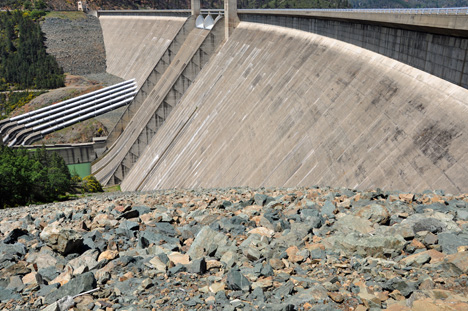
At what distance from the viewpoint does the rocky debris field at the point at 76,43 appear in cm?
7975

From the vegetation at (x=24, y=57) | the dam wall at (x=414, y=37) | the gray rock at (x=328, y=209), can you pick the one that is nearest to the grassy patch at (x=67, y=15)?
the vegetation at (x=24, y=57)

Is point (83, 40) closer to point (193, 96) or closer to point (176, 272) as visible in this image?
point (193, 96)

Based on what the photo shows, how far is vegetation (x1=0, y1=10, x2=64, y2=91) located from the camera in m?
72.6

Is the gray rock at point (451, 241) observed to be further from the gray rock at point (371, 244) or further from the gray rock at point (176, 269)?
the gray rock at point (176, 269)

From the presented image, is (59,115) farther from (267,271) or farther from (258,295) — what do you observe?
(258,295)

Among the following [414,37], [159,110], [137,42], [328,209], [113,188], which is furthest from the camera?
[137,42]

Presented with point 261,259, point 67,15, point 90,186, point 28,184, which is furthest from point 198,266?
point 67,15

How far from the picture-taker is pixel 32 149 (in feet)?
165

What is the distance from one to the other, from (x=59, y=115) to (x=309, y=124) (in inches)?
1713

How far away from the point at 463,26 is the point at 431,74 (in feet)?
8.40

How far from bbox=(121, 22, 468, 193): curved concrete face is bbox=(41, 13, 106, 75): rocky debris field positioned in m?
49.2

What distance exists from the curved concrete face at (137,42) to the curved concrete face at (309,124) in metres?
26.5

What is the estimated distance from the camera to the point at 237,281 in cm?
650

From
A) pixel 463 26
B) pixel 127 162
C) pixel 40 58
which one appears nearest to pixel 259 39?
pixel 127 162
